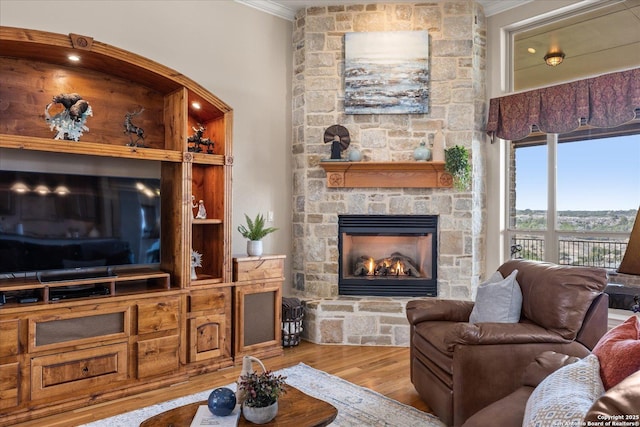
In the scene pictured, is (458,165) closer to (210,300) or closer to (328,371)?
(328,371)

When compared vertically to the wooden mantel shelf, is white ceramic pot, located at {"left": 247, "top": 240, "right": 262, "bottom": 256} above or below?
below

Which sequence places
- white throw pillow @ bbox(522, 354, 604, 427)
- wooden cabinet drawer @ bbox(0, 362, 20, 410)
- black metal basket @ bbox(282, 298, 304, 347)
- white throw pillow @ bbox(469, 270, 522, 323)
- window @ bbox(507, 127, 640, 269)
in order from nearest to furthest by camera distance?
white throw pillow @ bbox(522, 354, 604, 427) < wooden cabinet drawer @ bbox(0, 362, 20, 410) < white throw pillow @ bbox(469, 270, 522, 323) < window @ bbox(507, 127, 640, 269) < black metal basket @ bbox(282, 298, 304, 347)

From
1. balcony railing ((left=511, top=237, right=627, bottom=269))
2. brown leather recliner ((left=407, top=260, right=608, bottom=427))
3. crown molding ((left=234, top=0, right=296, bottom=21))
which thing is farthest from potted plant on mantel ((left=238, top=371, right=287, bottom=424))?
crown molding ((left=234, top=0, right=296, bottom=21))

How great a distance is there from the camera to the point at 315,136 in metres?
4.75

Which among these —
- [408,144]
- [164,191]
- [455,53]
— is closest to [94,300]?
[164,191]

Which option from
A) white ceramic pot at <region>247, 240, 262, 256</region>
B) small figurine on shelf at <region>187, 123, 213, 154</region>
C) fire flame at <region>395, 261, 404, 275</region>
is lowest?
fire flame at <region>395, 261, 404, 275</region>

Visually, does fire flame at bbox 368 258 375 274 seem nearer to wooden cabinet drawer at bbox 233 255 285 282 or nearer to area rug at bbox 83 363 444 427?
wooden cabinet drawer at bbox 233 255 285 282

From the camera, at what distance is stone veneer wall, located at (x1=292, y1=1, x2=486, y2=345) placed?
4.58m

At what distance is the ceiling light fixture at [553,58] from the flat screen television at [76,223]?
3.97 metres

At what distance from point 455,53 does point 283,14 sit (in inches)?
75.0

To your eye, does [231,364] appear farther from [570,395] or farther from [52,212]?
[570,395]

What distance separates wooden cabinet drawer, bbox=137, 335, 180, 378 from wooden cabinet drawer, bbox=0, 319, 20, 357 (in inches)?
30.2

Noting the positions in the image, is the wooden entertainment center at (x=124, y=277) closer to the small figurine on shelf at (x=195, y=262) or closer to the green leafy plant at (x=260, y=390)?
the small figurine on shelf at (x=195, y=262)

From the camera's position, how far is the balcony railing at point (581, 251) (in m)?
4.10
